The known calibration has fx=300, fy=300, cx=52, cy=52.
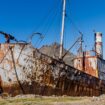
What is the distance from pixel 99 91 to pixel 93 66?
8.85 ft

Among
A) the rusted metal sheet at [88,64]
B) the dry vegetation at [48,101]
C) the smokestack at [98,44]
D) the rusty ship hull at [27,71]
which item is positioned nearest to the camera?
the dry vegetation at [48,101]

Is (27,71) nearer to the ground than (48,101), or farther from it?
farther from it

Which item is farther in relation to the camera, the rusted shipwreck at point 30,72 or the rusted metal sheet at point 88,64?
the rusted metal sheet at point 88,64

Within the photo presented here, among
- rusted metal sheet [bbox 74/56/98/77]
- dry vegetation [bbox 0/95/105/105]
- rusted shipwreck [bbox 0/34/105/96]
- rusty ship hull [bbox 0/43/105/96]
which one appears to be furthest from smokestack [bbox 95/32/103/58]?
dry vegetation [bbox 0/95/105/105]

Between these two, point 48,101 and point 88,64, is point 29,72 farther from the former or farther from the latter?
point 88,64

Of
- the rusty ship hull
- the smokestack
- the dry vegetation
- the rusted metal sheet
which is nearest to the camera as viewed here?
the dry vegetation

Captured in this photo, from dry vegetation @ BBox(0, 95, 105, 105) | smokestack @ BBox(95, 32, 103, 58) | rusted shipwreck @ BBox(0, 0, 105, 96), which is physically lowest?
dry vegetation @ BBox(0, 95, 105, 105)

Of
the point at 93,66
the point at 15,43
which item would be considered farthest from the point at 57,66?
the point at 93,66

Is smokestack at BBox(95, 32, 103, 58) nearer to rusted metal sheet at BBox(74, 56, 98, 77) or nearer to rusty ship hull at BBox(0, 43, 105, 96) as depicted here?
rusted metal sheet at BBox(74, 56, 98, 77)

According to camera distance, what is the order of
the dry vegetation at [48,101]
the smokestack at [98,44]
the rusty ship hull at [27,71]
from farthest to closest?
the smokestack at [98,44] → the rusty ship hull at [27,71] → the dry vegetation at [48,101]

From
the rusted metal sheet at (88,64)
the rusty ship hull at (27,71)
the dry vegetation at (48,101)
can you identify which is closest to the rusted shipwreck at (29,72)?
the rusty ship hull at (27,71)

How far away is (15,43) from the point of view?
21484mm

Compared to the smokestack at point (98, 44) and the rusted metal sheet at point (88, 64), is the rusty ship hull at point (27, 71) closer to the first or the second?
the rusted metal sheet at point (88, 64)

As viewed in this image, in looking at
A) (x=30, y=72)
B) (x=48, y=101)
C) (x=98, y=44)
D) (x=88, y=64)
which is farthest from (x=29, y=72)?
(x=98, y=44)
